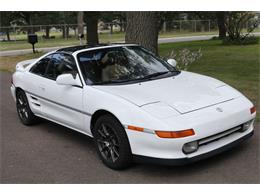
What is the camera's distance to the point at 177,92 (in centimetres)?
479

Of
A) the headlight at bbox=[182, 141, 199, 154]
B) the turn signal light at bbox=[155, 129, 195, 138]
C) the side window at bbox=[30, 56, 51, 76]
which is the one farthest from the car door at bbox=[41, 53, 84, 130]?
the headlight at bbox=[182, 141, 199, 154]

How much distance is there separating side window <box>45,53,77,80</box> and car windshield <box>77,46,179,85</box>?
0.16 m

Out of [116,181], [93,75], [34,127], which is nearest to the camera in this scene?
[116,181]

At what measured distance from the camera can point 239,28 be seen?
907 inches

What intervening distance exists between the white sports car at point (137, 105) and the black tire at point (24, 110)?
1.23 ft

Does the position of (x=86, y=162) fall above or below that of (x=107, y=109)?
below

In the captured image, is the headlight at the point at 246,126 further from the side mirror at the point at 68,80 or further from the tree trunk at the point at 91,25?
the tree trunk at the point at 91,25

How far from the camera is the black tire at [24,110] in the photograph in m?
6.68

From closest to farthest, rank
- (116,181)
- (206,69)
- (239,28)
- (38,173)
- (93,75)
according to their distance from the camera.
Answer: (116,181)
(38,173)
(93,75)
(206,69)
(239,28)

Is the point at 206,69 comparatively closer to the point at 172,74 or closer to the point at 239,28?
the point at 172,74

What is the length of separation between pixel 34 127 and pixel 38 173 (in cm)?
213

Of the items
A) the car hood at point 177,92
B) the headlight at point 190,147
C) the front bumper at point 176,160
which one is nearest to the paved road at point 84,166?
the front bumper at point 176,160

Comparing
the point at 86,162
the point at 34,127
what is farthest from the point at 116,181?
the point at 34,127

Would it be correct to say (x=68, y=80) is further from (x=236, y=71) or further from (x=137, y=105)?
(x=236, y=71)
